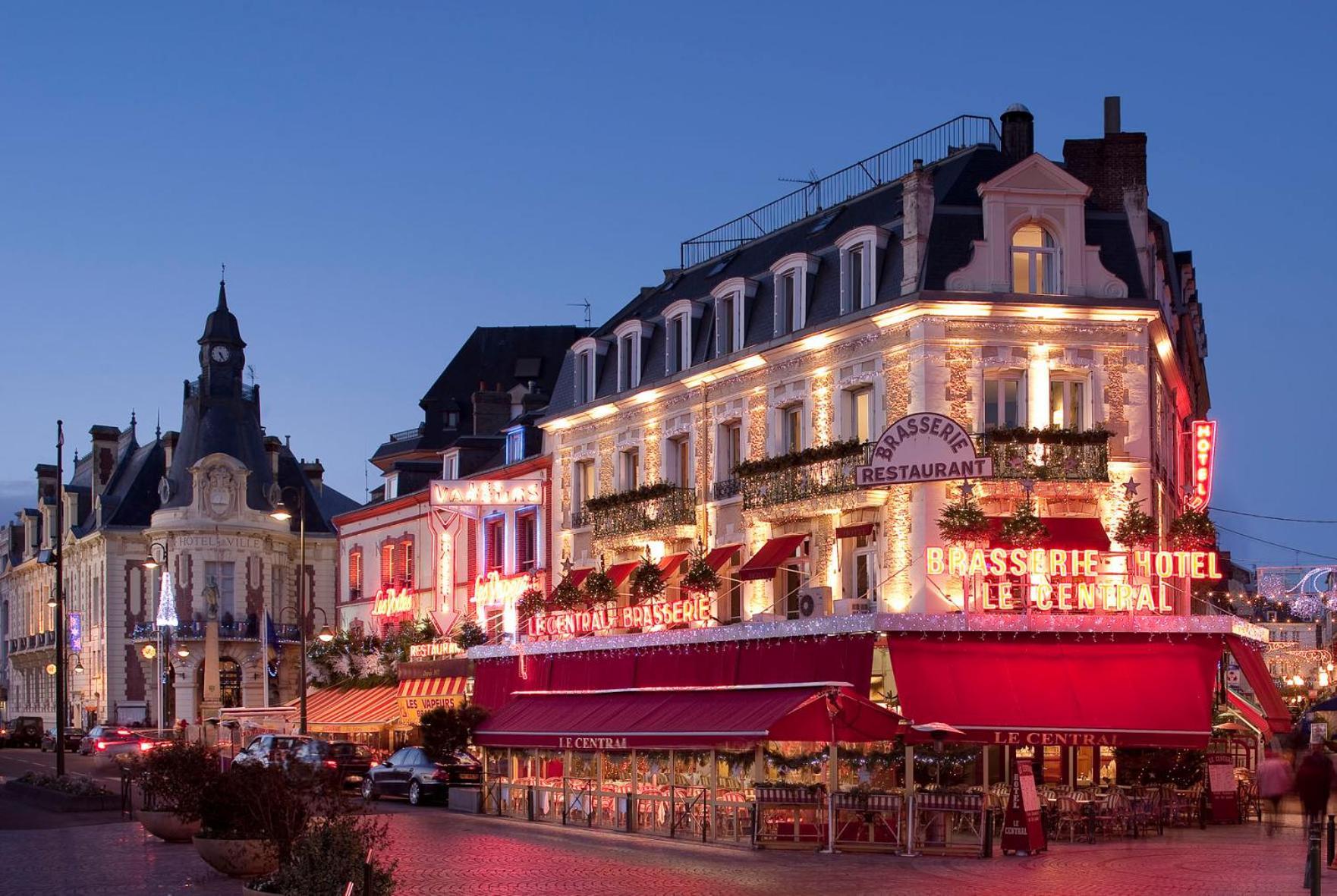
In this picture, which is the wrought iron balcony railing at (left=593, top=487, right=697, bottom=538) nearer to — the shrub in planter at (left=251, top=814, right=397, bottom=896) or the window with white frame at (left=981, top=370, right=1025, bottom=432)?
the window with white frame at (left=981, top=370, right=1025, bottom=432)

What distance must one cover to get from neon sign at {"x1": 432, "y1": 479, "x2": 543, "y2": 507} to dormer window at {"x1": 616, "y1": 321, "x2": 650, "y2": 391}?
17.2 feet

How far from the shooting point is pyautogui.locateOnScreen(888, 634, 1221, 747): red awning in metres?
30.7

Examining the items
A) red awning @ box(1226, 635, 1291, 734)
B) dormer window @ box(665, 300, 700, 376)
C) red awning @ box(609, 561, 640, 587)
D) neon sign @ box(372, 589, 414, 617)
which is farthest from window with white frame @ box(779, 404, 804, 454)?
neon sign @ box(372, 589, 414, 617)

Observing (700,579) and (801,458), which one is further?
(700,579)

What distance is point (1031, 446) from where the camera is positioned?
109 ft

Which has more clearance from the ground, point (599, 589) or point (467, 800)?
point (599, 589)

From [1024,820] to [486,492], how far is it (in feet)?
78.1

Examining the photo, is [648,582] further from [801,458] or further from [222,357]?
[222,357]

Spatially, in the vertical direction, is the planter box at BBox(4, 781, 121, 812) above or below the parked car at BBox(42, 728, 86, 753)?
above

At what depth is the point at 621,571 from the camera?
42719 mm

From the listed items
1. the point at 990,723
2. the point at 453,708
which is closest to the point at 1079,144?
the point at 990,723

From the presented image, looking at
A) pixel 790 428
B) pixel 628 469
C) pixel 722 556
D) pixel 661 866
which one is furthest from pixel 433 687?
pixel 661 866

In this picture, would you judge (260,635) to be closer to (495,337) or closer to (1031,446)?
(495,337)

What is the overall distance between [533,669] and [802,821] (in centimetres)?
1637
